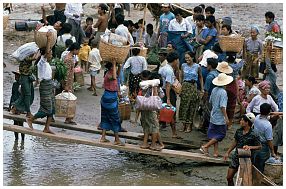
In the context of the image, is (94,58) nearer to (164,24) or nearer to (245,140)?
(164,24)

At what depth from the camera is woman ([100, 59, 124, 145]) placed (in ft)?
39.2

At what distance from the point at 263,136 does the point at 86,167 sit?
267cm

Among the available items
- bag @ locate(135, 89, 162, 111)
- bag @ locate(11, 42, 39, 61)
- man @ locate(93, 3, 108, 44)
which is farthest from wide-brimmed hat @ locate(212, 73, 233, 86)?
man @ locate(93, 3, 108, 44)

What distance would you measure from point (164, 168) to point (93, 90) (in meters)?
4.18

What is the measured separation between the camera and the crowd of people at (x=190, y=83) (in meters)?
11.9

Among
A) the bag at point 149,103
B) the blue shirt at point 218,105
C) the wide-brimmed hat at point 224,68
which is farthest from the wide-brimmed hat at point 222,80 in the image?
the bag at point 149,103

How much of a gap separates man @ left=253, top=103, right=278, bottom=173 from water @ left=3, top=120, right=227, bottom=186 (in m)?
0.69

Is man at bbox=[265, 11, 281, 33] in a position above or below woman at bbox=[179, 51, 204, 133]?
above

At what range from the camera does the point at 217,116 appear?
12125 mm

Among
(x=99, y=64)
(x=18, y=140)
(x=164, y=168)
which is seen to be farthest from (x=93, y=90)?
(x=164, y=168)

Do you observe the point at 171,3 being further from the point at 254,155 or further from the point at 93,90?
the point at 254,155

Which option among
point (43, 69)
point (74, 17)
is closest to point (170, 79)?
point (43, 69)

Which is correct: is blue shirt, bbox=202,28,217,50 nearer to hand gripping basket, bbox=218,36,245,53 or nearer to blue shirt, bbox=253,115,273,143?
hand gripping basket, bbox=218,36,245,53

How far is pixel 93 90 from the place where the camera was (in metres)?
16.3
